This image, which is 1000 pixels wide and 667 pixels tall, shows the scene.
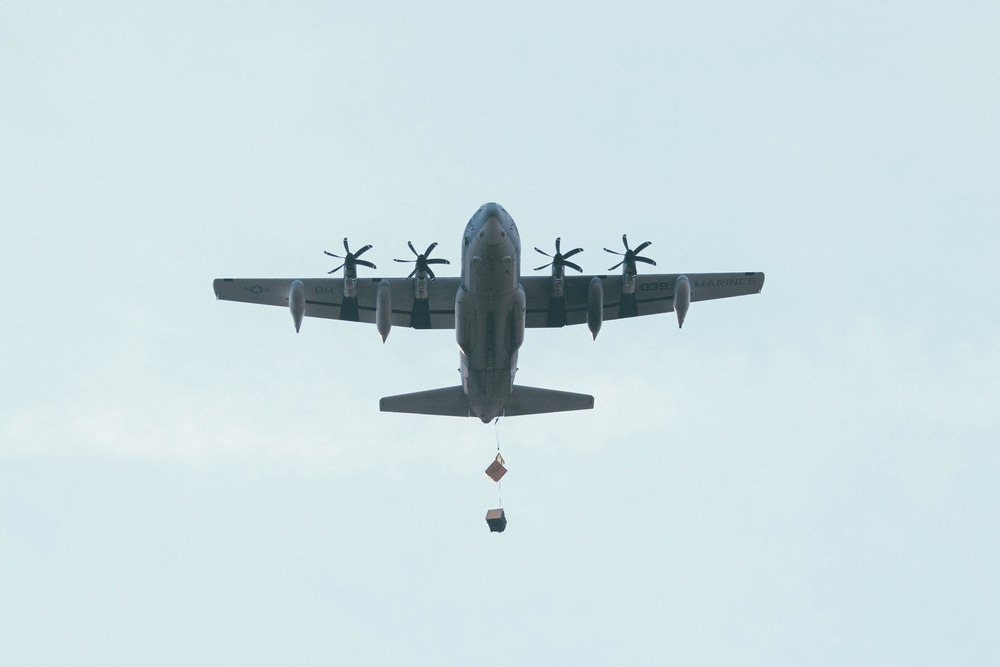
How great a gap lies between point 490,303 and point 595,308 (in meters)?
4.56

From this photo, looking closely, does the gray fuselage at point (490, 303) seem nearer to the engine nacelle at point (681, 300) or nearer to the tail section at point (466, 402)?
the tail section at point (466, 402)

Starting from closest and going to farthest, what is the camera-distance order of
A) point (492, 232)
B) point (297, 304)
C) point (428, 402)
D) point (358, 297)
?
point (492, 232) < point (297, 304) < point (358, 297) < point (428, 402)

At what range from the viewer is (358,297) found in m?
45.1

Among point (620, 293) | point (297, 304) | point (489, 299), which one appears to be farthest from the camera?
point (620, 293)

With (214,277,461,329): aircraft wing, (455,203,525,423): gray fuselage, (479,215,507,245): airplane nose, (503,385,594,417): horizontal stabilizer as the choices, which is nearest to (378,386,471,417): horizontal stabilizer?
(455,203,525,423): gray fuselage

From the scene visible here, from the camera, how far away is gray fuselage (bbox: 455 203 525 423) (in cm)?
3862

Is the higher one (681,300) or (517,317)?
(681,300)

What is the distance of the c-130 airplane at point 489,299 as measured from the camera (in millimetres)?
39638

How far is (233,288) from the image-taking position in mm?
43875

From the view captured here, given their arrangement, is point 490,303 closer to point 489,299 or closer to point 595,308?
point 489,299

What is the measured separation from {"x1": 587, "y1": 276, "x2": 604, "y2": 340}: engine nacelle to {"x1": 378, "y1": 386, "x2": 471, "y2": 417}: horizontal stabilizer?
6.18m

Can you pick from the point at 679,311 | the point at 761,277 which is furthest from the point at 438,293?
the point at 761,277

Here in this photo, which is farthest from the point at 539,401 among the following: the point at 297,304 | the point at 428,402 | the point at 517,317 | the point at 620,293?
the point at 297,304

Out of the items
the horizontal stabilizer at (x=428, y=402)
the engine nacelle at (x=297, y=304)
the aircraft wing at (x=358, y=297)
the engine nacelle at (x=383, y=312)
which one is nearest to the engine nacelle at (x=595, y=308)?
the aircraft wing at (x=358, y=297)
